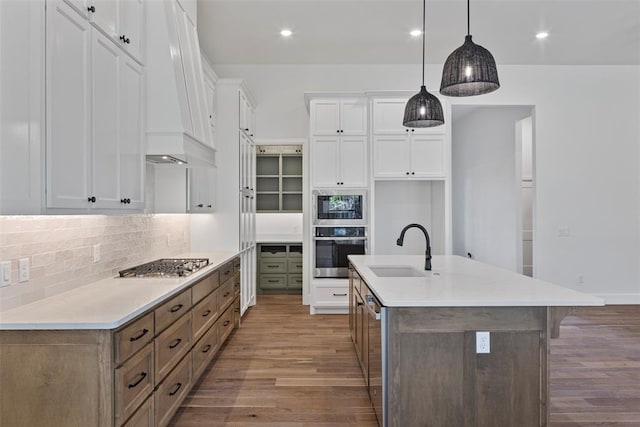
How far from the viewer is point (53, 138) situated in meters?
1.56

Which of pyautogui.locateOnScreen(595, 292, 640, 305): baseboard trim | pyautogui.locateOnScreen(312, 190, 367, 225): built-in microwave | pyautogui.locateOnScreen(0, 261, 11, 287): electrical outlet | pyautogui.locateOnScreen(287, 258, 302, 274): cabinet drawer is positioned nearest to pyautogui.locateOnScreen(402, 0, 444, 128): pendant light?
pyautogui.locateOnScreen(312, 190, 367, 225): built-in microwave

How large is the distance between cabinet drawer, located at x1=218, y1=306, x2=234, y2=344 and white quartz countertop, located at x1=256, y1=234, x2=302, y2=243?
2093 mm

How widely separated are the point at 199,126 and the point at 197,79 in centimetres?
41

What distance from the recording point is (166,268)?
8.99 feet

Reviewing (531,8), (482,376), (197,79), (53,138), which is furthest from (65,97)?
(531,8)

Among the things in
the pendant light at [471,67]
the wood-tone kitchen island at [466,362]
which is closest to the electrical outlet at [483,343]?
the wood-tone kitchen island at [466,362]

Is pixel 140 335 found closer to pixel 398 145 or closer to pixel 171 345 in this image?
pixel 171 345

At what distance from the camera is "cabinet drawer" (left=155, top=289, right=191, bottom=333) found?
1.99 m

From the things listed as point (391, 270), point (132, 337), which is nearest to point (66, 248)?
point (132, 337)

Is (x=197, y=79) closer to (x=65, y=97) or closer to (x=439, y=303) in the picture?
(x=65, y=97)

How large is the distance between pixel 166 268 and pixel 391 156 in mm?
3051

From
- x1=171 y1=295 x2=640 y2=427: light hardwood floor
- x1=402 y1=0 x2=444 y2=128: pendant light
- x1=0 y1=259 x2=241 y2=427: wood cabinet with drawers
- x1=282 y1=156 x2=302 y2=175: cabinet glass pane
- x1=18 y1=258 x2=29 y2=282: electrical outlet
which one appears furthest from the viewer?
x1=282 y1=156 x2=302 y2=175: cabinet glass pane

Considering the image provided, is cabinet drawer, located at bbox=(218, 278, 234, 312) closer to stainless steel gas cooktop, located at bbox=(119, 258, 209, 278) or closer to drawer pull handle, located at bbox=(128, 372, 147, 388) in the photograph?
stainless steel gas cooktop, located at bbox=(119, 258, 209, 278)

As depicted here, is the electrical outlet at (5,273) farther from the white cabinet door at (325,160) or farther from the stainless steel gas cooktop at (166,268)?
the white cabinet door at (325,160)
